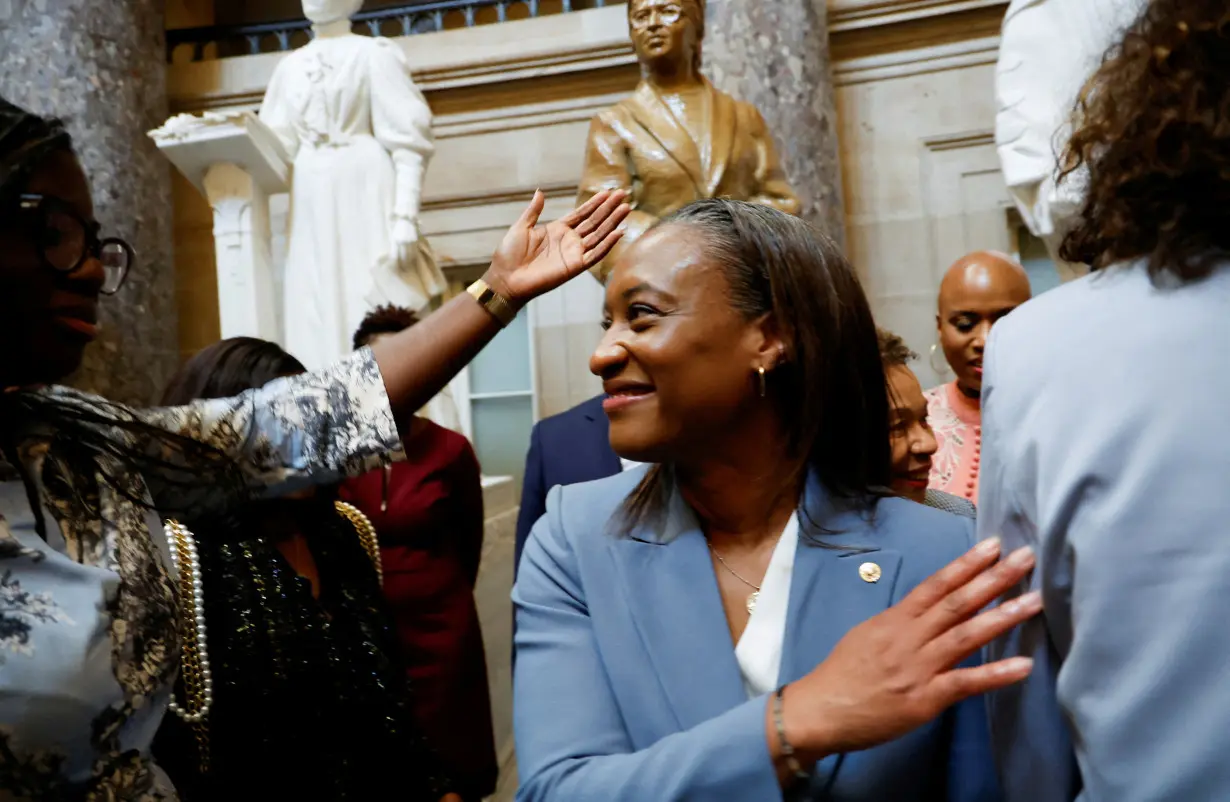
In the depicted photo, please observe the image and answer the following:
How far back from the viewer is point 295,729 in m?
1.58

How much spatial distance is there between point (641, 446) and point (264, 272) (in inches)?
163

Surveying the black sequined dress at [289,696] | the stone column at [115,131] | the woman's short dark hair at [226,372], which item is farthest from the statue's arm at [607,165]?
the stone column at [115,131]

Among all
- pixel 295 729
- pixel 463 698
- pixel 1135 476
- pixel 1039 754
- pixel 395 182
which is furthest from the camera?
pixel 395 182

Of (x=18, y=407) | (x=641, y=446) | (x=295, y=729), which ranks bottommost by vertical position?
(x=295, y=729)

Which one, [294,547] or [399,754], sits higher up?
[294,547]

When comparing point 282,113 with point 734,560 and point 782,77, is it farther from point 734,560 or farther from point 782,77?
point 734,560

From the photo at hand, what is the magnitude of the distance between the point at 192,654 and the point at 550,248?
0.86m

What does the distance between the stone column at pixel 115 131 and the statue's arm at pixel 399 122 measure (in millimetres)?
2834

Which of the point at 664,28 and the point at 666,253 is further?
the point at 664,28

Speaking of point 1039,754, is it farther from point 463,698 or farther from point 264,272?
point 264,272

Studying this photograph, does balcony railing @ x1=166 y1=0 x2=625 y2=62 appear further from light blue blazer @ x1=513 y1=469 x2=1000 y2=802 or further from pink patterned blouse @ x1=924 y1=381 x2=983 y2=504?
light blue blazer @ x1=513 y1=469 x2=1000 y2=802

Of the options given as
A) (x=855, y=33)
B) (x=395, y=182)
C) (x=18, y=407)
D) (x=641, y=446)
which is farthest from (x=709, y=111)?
(x=855, y=33)

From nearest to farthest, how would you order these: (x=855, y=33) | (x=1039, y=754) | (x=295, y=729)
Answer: (x=1039, y=754), (x=295, y=729), (x=855, y=33)

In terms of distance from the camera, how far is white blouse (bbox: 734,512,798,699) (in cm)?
119
